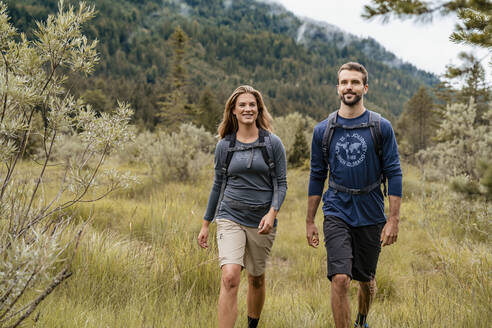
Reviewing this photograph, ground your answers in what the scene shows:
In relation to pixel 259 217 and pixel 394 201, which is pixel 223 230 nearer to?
pixel 259 217

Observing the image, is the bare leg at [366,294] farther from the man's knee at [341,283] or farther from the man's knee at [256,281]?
the man's knee at [256,281]

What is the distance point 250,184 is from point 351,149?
36.6 inches

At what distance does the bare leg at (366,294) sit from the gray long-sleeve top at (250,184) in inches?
41.9

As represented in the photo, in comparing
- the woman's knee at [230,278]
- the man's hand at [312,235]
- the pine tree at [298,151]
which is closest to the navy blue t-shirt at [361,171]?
the man's hand at [312,235]

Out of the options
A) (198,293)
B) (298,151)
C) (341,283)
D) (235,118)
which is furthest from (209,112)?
(341,283)

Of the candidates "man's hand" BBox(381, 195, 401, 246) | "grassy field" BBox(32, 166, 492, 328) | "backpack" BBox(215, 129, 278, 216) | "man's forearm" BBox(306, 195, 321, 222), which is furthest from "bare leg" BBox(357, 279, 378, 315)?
"backpack" BBox(215, 129, 278, 216)

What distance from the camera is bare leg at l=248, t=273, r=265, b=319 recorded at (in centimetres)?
295

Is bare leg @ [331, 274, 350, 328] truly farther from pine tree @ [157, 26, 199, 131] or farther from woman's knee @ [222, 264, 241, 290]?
pine tree @ [157, 26, 199, 131]

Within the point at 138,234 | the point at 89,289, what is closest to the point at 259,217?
the point at 89,289

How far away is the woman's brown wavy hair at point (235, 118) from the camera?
3277 millimetres

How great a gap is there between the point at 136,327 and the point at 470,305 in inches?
109

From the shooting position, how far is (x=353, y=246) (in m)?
2.92

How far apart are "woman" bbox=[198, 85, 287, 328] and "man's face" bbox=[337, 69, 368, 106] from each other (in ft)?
2.38

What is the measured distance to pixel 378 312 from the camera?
3.53 m
